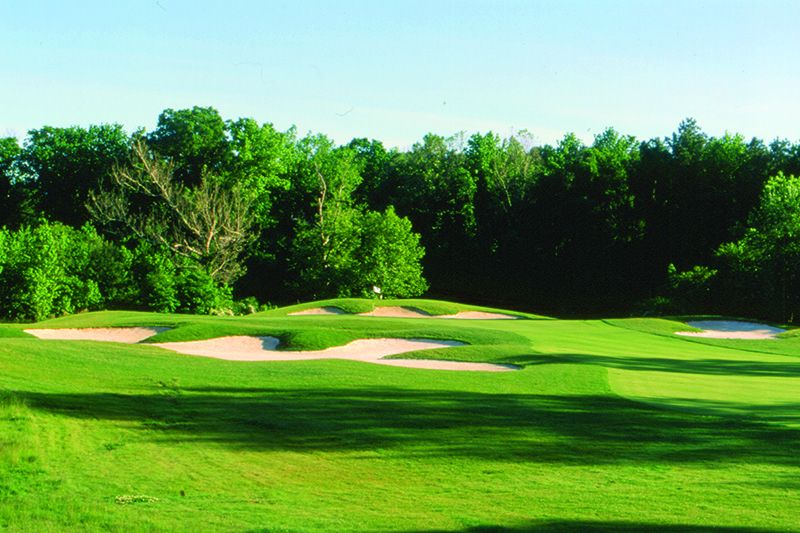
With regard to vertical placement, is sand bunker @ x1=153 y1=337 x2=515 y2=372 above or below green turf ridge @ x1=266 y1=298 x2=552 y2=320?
below

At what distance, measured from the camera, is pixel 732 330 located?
2677 cm

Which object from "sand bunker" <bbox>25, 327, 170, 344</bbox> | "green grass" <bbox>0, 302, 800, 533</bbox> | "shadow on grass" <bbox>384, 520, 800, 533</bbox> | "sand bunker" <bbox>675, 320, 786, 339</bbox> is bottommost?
"sand bunker" <bbox>25, 327, 170, 344</bbox>

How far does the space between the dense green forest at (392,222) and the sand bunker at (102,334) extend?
29.7 ft

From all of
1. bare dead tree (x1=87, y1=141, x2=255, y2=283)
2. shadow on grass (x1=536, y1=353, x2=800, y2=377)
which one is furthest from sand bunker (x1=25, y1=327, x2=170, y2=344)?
bare dead tree (x1=87, y1=141, x2=255, y2=283)

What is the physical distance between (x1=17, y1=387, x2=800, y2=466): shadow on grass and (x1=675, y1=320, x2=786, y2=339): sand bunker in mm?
17041

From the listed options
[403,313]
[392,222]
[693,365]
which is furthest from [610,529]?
[392,222]

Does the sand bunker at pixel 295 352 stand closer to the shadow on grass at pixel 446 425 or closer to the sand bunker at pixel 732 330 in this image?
the shadow on grass at pixel 446 425

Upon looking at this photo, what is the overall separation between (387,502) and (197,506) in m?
1.71

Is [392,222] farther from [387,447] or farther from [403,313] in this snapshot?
[387,447]

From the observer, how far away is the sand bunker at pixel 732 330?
82.0ft

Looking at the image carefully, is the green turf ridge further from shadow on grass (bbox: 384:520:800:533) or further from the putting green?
shadow on grass (bbox: 384:520:800:533)

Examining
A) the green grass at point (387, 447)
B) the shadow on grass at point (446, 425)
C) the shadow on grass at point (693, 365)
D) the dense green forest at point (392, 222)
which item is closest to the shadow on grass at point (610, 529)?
the green grass at point (387, 447)

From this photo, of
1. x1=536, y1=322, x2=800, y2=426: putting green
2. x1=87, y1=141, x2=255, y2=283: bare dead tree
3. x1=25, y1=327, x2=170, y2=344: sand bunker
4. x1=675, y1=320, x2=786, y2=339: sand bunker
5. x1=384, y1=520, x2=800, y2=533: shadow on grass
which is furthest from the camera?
x1=87, y1=141, x2=255, y2=283: bare dead tree

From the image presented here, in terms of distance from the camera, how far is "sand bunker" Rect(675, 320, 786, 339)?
82.0 feet
